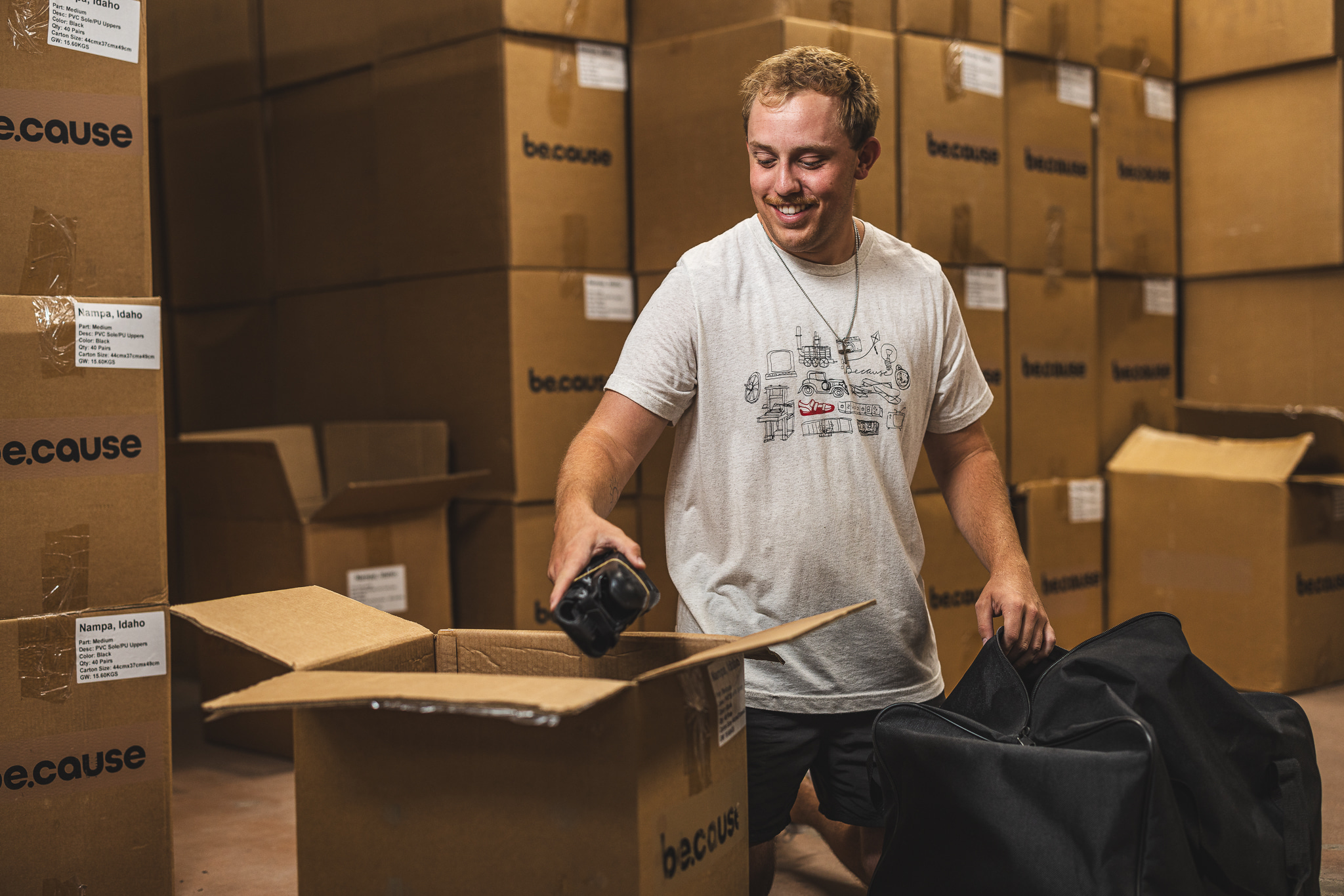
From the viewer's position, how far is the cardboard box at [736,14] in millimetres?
2445

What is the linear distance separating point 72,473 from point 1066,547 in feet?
7.52

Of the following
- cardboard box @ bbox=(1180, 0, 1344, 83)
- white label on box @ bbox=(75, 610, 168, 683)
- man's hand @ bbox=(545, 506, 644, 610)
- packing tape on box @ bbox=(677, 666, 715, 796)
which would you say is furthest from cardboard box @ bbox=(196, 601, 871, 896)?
cardboard box @ bbox=(1180, 0, 1344, 83)

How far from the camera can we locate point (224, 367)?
346 centimetres

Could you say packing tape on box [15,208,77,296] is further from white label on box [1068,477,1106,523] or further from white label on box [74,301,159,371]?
white label on box [1068,477,1106,523]

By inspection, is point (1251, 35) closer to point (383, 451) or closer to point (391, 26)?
point (391, 26)

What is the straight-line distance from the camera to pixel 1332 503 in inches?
117

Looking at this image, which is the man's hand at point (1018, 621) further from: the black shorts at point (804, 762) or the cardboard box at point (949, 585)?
the cardboard box at point (949, 585)

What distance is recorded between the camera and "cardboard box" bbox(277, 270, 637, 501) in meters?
2.60

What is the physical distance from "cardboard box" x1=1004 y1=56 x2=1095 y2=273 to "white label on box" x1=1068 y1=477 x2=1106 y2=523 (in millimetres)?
536

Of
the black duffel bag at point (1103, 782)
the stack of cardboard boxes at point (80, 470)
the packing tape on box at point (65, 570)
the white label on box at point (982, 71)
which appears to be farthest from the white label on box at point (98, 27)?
the white label on box at point (982, 71)

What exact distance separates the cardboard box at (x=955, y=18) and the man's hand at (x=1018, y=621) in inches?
61.3

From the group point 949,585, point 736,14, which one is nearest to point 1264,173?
point 949,585

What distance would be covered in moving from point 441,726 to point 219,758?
201 centimetres

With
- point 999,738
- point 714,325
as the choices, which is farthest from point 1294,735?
point 714,325
